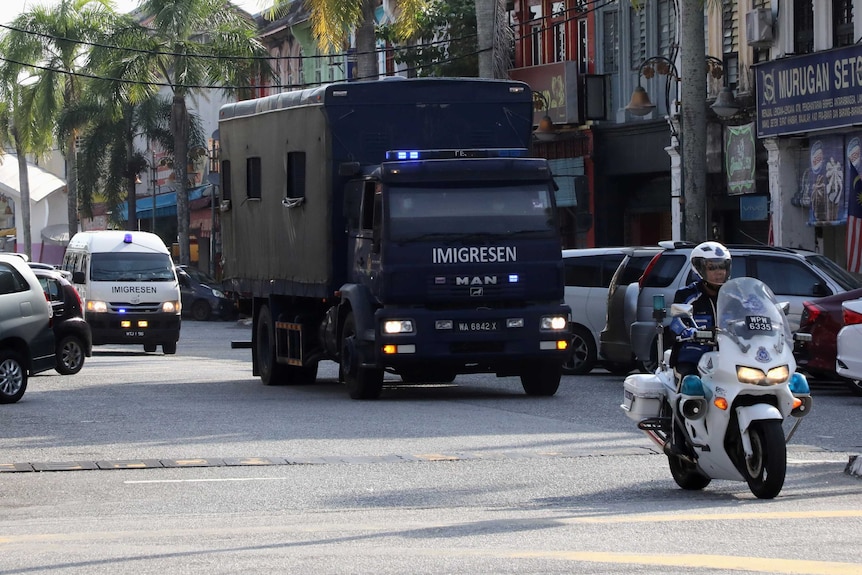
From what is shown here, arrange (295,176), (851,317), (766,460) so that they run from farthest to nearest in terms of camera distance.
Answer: (295,176), (851,317), (766,460)

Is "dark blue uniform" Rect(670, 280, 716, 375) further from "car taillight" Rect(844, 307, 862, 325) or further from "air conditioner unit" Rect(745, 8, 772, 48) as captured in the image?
"air conditioner unit" Rect(745, 8, 772, 48)

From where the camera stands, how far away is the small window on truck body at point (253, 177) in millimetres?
23547

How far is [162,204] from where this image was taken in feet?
248

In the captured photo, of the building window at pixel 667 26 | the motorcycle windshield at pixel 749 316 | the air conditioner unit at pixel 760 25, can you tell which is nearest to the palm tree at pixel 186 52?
the building window at pixel 667 26

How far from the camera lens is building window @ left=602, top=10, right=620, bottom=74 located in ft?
132

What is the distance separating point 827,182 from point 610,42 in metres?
10.7

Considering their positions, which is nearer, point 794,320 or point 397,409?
point 397,409

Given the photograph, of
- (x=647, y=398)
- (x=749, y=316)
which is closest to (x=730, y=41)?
(x=647, y=398)

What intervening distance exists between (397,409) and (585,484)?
683cm

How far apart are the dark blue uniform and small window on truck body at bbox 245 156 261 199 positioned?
41.5 ft

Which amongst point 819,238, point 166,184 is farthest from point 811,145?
point 166,184

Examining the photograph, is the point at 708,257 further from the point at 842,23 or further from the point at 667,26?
the point at 667,26

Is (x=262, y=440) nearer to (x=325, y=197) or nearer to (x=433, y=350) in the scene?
(x=433, y=350)

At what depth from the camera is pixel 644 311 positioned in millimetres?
21484
